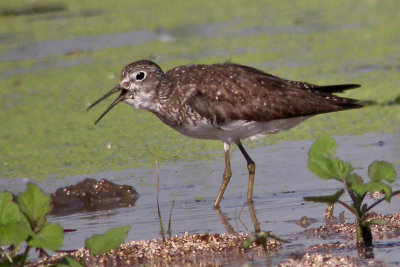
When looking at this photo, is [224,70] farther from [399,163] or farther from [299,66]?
[299,66]

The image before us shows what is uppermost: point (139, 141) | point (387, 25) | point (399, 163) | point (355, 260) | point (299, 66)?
point (387, 25)

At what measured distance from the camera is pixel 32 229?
3.87m

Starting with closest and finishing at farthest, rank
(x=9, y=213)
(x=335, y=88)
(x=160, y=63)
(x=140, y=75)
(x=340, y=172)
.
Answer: (x=9, y=213) → (x=340, y=172) → (x=335, y=88) → (x=140, y=75) → (x=160, y=63)

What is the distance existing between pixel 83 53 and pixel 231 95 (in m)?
5.67

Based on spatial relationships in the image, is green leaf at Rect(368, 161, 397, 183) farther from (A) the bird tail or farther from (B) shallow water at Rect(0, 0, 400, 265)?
(A) the bird tail

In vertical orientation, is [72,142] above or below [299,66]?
below

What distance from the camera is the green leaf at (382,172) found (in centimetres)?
419

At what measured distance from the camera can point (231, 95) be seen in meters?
6.14

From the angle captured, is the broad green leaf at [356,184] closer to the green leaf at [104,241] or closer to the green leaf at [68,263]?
the green leaf at [104,241]

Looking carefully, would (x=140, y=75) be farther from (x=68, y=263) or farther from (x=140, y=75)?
(x=68, y=263)

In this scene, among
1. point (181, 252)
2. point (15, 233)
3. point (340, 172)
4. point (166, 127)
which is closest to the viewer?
point (15, 233)

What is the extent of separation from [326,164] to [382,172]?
27 centimetres

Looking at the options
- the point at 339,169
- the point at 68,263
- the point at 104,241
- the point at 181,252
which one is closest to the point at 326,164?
the point at 339,169

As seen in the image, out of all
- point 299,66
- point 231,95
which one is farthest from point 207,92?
point 299,66
